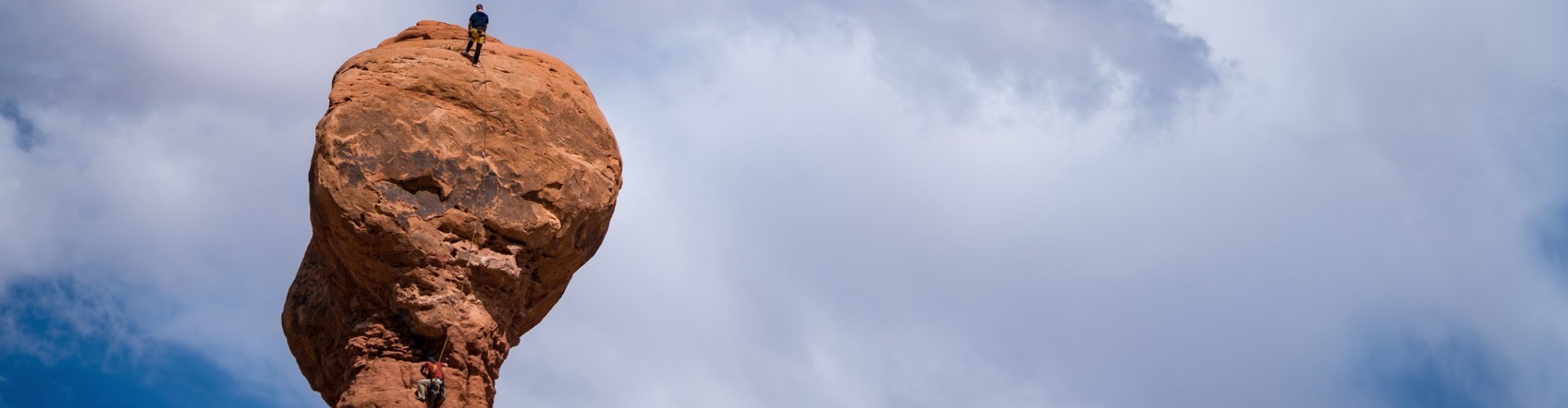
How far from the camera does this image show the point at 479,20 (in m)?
20.6

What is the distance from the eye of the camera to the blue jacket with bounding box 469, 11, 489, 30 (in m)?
20.5

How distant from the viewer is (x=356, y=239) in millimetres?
17844

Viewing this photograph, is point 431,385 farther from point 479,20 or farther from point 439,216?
point 479,20

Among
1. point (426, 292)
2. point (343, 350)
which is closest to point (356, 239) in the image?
point (426, 292)

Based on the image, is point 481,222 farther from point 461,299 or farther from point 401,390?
point 401,390

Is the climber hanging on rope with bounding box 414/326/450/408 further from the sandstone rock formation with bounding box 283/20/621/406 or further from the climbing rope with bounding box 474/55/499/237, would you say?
the climbing rope with bounding box 474/55/499/237

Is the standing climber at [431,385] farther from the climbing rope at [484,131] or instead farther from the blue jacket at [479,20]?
the blue jacket at [479,20]

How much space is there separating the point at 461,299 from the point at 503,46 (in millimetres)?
4885

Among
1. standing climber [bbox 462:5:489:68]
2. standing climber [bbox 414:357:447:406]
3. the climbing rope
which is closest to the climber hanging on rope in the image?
standing climber [bbox 414:357:447:406]

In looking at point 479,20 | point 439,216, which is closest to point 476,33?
point 479,20

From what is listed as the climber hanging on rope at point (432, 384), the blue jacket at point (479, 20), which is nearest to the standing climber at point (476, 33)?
the blue jacket at point (479, 20)

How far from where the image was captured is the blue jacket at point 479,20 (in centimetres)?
2053

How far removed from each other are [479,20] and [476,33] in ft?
0.99

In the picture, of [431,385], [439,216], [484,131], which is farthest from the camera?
[484,131]
